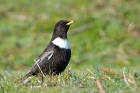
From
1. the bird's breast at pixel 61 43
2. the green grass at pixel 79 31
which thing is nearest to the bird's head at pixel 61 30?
the bird's breast at pixel 61 43

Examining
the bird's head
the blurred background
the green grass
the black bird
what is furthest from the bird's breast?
the blurred background

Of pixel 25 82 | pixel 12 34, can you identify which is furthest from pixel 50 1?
pixel 25 82

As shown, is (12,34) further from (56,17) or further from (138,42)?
(138,42)

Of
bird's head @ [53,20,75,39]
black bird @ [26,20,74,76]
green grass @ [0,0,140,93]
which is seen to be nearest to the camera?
black bird @ [26,20,74,76]

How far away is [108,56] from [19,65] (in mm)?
3104

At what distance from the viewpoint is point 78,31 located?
20.2 metres

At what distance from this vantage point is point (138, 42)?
19.0m

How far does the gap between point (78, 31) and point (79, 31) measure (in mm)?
42

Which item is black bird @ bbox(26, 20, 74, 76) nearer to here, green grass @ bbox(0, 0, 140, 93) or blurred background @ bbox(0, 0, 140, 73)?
green grass @ bbox(0, 0, 140, 93)

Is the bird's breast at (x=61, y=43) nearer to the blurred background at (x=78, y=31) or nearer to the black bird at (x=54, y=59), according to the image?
the black bird at (x=54, y=59)

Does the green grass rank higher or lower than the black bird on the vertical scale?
higher

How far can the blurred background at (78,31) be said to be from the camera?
17.9 meters

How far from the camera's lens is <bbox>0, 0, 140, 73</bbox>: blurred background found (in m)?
17.9

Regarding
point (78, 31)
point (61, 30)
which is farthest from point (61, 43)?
point (78, 31)
